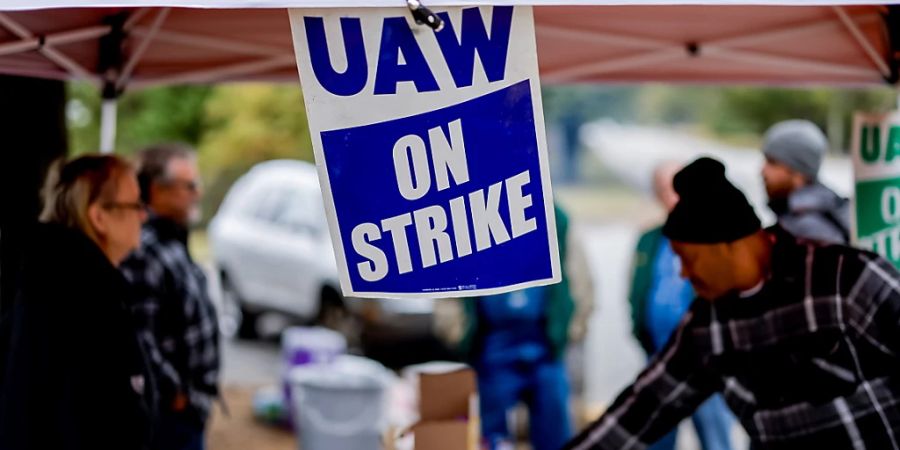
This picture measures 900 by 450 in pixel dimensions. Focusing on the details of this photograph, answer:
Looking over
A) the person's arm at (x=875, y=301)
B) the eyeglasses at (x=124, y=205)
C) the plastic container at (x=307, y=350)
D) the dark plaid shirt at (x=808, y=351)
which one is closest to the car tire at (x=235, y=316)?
the plastic container at (x=307, y=350)

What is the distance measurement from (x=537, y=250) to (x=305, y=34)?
738 millimetres

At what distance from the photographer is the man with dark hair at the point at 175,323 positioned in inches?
181

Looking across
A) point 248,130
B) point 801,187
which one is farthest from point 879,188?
point 248,130

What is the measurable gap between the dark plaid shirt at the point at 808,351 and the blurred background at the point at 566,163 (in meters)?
1.54

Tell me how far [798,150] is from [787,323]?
2.10m

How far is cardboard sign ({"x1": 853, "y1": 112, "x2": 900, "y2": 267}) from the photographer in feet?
14.4

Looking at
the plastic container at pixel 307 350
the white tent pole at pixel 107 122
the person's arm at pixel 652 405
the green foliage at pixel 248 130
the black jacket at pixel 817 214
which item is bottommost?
the plastic container at pixel 307 350

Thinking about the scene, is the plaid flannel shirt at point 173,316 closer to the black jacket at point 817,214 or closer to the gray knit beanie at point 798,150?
the black jacket at point 817,214

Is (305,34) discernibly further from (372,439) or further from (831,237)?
(372,439)

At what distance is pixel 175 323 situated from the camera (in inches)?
185

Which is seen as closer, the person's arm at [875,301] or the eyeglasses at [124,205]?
the person's arm at [875,301]

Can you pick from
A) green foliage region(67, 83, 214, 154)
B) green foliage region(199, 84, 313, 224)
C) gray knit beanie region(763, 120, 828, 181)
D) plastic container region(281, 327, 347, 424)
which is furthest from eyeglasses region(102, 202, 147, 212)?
green foliage region(67, 83, 214, 154)

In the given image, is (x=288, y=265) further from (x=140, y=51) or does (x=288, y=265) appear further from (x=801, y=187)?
(x=801, y=187)

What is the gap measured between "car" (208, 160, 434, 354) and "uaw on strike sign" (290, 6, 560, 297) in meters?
7.17
